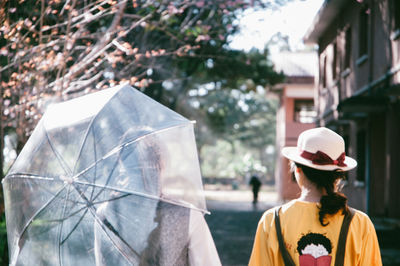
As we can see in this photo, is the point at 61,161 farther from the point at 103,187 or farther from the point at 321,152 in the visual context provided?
the point at 321,152

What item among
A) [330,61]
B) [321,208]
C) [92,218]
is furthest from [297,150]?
[330,61]

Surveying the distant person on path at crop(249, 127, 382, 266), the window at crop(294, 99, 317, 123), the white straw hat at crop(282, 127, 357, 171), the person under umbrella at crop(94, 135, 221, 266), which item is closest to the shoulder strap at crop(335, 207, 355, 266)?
the distant person on path at crop(249, 127, 382, 266)

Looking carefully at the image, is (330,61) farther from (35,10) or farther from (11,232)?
(11,232)

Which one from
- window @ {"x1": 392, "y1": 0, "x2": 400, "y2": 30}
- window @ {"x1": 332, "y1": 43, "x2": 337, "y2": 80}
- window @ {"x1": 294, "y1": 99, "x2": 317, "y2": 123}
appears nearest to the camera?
window @ {"x1": 392, "y1": 0, "x2": 400, "y2": 30}

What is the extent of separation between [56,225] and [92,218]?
339 millimetres

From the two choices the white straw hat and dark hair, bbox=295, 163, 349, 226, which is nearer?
dark hair, bbox=295, 163, 349, 226

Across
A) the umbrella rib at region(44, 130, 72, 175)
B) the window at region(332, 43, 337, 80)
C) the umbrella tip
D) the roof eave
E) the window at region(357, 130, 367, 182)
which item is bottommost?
the window at region(357, 130, 367, 182)

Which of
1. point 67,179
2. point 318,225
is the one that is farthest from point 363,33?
point 318,225

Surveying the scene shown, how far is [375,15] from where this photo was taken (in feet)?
48.8

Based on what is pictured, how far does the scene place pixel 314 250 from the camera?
2824 mm

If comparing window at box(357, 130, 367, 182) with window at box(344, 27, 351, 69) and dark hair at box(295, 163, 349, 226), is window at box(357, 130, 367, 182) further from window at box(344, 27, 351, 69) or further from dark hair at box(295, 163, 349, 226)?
dark hair at box(295, 163, 349, 226)

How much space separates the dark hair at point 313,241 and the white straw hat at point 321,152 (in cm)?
35

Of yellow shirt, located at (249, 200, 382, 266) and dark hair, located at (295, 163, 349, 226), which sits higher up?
dark hair, located at (295, 163, 349, 226)

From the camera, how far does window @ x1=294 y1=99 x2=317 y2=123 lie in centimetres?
3434
